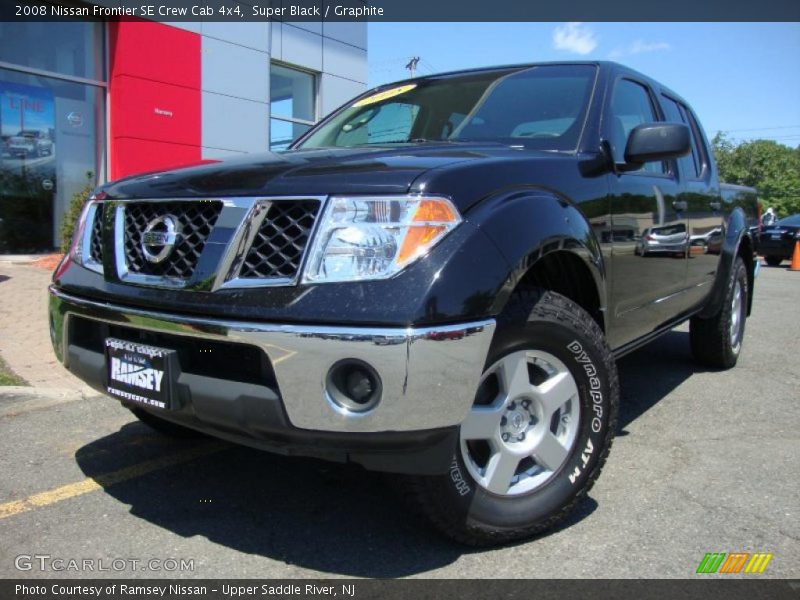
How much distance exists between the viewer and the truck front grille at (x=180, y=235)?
217 centimetres

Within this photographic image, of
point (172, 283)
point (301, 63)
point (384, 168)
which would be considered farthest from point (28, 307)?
point (301, 63)

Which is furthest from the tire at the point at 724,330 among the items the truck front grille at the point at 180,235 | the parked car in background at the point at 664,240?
the truck front grille at the point at 180,235

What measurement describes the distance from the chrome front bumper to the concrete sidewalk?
2.84m

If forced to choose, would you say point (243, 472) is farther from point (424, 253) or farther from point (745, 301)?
point (745, 301)

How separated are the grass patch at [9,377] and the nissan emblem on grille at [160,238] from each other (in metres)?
2.54

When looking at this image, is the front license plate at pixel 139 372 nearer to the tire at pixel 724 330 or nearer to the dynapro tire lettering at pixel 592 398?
the dynapro tire lettering at pixel 592 398

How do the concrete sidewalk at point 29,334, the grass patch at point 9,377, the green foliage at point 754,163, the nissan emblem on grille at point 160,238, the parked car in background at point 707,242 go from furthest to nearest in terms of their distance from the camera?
the green foliage at point 754,163, the concrete sidewalk at point 29,334, the grass patch at point 9,377, the parked car in background at point 707,242, the nissan emblem on grille at point 160,238

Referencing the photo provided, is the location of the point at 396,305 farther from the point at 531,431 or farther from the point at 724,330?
the point at 724,330

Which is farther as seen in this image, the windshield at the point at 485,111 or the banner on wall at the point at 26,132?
the banner on wall at the point at 26,132

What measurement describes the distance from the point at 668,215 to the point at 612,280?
900mm

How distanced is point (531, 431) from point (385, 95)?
90.9 inches

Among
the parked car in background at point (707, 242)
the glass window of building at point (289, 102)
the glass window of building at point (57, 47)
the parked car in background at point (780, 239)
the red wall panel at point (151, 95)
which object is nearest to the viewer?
the parked car in background at point (707, 242)
